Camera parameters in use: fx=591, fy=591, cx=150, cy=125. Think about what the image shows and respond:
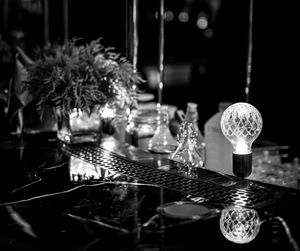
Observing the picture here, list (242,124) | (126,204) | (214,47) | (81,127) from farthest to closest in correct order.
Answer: (214,47), (81,127), (242,124), (126,204)

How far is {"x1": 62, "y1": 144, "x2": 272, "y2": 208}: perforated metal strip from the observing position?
5.28 feet

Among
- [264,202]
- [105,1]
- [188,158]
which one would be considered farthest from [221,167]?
[105,1]

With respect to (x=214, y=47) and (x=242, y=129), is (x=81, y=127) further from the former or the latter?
(x=214, y=47)

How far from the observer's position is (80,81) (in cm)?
231

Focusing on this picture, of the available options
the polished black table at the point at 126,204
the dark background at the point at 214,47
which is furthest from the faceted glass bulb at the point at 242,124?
the dark background at the point at 214,47

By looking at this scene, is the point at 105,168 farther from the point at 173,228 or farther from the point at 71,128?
the point at 173,228

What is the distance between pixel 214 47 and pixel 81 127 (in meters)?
4.86

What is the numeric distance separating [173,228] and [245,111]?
0.55 meters

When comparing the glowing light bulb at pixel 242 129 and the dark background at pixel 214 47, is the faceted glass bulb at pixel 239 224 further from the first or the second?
the dark background at pixel 214 47

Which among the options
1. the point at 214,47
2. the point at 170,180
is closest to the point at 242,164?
the point at 170,180

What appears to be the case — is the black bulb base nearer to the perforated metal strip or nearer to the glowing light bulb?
the glowing light bulb

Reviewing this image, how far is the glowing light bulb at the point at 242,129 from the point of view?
179 centimetres

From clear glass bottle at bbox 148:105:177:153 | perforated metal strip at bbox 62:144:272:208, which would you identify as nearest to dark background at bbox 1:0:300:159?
clear glass bottle at bbox 148:105:177:153

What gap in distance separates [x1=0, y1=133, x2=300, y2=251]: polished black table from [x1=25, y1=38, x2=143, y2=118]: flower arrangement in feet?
0.72
